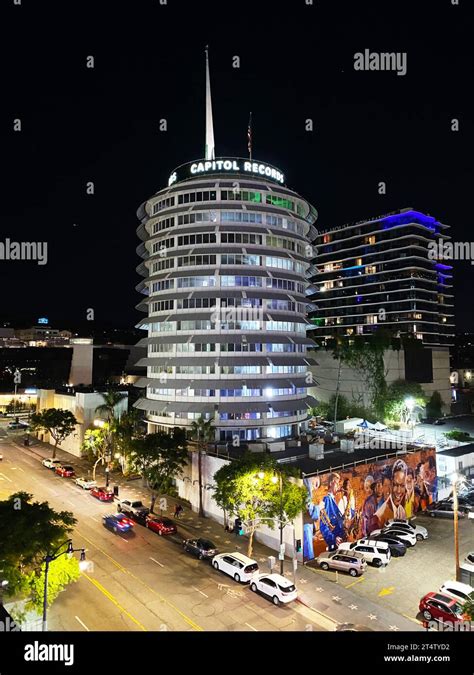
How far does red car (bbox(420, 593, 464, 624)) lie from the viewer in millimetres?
27711

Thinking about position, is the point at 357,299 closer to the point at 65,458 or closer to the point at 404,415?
the point at 404,415

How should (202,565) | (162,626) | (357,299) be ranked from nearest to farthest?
(162,626) < (202,565) < (357,299)

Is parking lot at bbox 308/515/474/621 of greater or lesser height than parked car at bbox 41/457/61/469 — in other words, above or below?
below

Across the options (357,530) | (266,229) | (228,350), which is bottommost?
(357,530)

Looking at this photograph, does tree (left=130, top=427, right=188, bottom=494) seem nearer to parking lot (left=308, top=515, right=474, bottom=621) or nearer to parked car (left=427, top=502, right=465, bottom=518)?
parking lot (left=308, top=515, right=474, bottom=621)

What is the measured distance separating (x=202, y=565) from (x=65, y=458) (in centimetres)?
4562

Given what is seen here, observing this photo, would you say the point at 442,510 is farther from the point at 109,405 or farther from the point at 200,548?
the point at 109,405

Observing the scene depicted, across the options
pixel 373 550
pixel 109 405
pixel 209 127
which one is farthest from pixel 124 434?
pixel 209 127

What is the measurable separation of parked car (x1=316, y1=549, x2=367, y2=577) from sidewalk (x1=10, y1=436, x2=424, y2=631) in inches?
25.7

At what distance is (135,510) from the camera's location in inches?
1796

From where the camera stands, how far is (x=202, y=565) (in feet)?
117

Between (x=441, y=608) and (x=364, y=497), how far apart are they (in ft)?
52.8

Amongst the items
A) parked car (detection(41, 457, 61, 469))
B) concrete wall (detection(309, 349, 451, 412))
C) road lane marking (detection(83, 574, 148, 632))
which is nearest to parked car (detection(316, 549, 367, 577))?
road lane marking (detection(83, 574, 148, 632))
